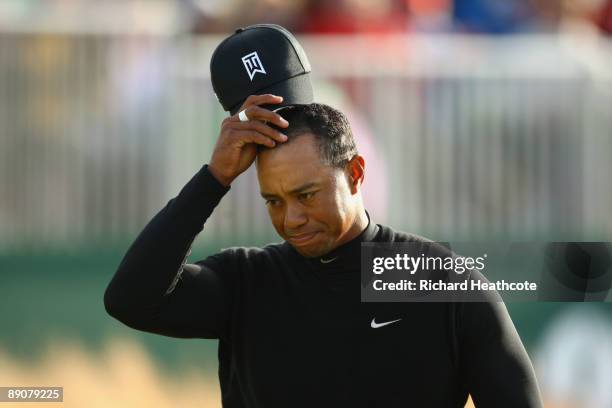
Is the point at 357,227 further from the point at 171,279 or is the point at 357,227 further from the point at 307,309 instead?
the point at 171,279

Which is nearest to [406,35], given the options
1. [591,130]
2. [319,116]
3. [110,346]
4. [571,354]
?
[591,130]

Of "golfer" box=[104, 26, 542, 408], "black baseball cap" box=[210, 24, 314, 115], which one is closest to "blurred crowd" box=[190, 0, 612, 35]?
"black baseball cap" box=[210, 24, 314, 115]

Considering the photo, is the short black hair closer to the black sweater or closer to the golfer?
the golfer

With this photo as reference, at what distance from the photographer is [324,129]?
78.4 inches

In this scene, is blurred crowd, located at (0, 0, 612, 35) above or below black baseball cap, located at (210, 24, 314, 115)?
above

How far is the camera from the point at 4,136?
6.95 meters

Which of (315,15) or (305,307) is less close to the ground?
(315,15)

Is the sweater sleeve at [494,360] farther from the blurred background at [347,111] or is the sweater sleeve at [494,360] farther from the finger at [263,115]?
the blurred background at [347,111]

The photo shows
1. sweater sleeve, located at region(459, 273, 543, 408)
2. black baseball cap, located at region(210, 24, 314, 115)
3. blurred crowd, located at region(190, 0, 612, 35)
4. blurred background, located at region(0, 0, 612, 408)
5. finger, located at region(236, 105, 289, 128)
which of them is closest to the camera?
sweater sleeve, located at region(459, 273, 543, 408)

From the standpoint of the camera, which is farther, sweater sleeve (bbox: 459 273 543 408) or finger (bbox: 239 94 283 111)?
finger (bbox: 239 94 283 111)

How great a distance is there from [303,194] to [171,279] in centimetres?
31

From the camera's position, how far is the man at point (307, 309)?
6.16 ft

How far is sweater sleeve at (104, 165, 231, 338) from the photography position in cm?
191

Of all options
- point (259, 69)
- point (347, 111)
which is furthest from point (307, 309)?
point (347, 111)
